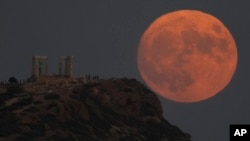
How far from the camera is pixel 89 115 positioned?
114375 millimetres

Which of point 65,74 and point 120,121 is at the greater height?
point 65,74

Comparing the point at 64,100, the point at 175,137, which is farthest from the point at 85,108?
the point at 175,137

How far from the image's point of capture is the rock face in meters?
95.8

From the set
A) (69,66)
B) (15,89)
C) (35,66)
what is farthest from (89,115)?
(69,66)

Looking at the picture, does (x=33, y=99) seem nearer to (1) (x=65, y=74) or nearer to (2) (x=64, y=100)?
(2) (x=64, y=100)

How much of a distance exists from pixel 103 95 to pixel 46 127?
29580mm

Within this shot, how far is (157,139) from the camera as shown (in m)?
119

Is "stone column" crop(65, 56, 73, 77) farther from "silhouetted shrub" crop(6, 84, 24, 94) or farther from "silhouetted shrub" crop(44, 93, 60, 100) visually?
"silhouetted shrub" crop(44, 93, 60, 100)

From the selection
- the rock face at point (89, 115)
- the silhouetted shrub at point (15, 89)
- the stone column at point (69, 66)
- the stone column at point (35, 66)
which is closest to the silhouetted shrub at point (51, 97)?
the rock face at point (89, 115)

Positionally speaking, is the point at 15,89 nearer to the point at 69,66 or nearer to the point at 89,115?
the point at 89,115

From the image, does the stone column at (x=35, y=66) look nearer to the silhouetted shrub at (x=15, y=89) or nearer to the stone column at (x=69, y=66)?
the stone column at (x=69, y=66)

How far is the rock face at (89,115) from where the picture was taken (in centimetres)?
9581

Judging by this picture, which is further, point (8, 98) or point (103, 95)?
point (103, 95)

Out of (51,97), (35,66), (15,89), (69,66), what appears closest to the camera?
(51,97)
